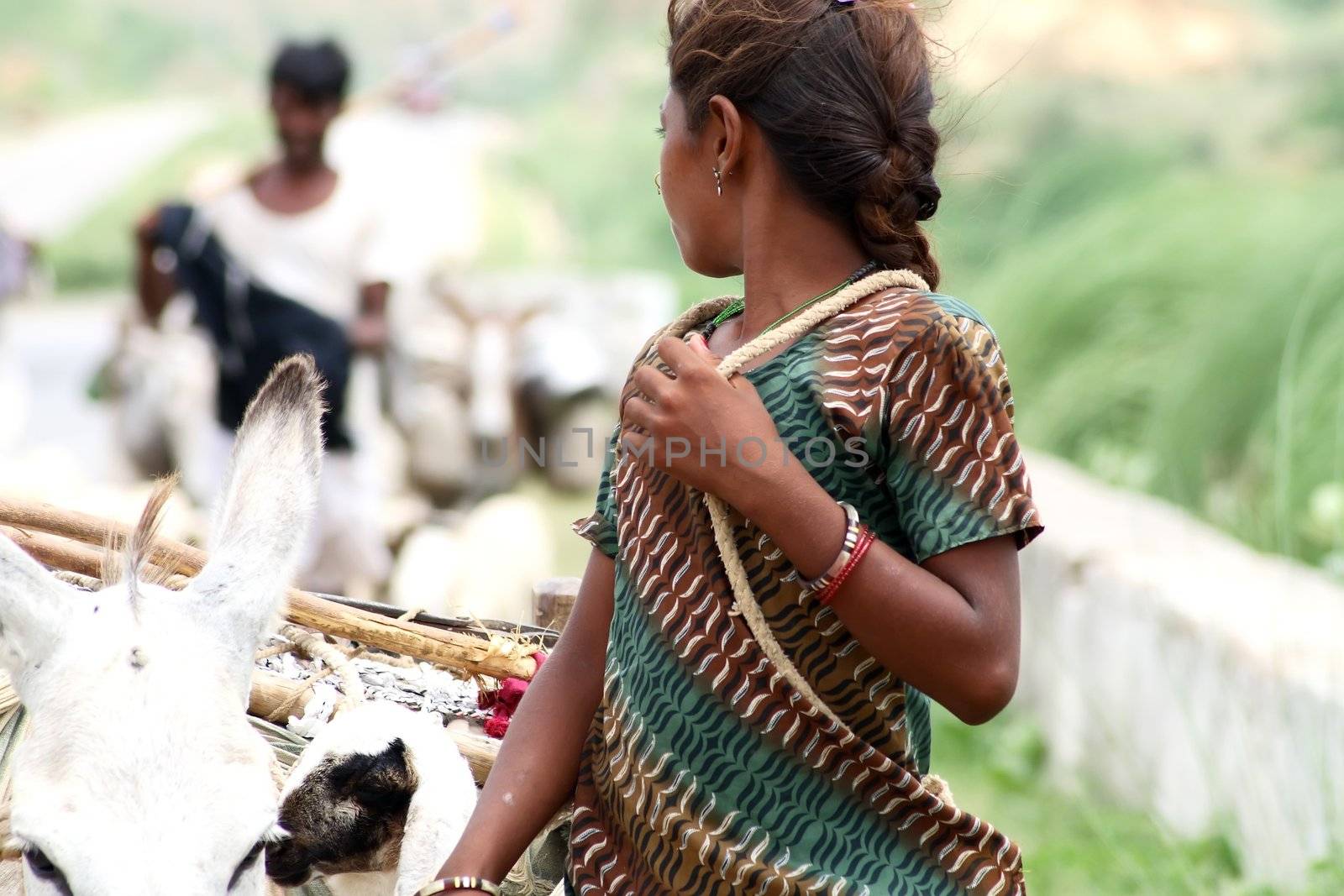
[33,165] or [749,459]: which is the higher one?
[749,459]

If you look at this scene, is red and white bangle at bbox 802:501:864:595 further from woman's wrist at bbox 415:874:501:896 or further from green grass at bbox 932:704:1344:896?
green grass at bbox 932:704:1344:896

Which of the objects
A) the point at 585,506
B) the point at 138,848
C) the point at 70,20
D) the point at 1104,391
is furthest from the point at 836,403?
the point at 70,20

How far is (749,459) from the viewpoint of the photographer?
1523mm

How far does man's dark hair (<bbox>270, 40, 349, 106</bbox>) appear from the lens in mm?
5871

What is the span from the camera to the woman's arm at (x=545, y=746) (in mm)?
1766

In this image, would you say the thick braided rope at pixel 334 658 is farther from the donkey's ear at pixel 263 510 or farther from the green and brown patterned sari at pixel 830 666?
the green and brown patterned sari at pixel 830 666

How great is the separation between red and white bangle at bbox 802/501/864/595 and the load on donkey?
676mm

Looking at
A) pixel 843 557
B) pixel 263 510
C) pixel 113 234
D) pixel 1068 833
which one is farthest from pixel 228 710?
pixel 113 234

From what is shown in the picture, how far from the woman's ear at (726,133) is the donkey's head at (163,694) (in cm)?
59

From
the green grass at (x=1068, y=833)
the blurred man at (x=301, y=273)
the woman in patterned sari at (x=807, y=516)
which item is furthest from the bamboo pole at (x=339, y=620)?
the blurred man at (x=301, y=273)

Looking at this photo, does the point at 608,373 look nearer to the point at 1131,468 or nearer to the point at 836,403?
the point at 1131,468

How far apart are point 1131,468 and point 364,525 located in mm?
3557

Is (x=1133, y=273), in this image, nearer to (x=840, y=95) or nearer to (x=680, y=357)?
(x=840, y=95)

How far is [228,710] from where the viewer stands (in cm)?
174
